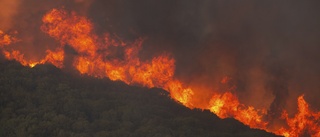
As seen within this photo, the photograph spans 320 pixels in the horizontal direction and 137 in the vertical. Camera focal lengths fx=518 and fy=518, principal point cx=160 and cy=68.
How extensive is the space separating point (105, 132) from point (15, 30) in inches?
942

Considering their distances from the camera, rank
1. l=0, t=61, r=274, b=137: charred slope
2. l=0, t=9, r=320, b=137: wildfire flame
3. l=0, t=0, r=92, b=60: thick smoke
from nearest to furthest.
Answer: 1. l=0, t=61, r=274, b=137: charred slope
2. l=0, t=0, r=92, b=60: thick smoke
3. l=0, t=9, r=320, b=137: wildfire flame

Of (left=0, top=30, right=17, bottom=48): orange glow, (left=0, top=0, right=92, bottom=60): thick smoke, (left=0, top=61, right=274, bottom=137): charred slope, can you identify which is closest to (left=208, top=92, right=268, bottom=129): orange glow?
(left=0, top=61, right=274, bottom=137): charred slope

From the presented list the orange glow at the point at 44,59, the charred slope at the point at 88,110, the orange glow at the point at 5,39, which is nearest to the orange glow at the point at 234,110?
the charred slope at the point at 88,110

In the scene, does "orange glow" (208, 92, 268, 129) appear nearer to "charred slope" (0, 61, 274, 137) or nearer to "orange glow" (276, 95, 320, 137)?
"orange glow" (276, 95, 320, 137)

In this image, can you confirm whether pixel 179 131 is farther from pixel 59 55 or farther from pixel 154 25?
pixel 154 25

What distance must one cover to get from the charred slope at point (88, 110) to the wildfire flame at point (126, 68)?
4.68m

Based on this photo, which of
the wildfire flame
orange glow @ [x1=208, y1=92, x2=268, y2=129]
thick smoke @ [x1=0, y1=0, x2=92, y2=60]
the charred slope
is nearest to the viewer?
the charred slope

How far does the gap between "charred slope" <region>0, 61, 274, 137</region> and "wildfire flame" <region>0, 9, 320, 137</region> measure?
4684mm

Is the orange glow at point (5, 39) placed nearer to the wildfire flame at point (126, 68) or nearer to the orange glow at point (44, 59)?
the wildfire flame at point (126, 68)

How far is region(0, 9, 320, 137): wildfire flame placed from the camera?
229 ft

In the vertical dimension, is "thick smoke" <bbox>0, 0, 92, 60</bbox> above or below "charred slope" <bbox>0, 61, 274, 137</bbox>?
above

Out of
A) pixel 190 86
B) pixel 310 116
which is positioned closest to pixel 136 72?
pixel 190 86

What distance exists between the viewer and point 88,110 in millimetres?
60312

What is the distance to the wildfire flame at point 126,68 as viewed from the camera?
229ft
